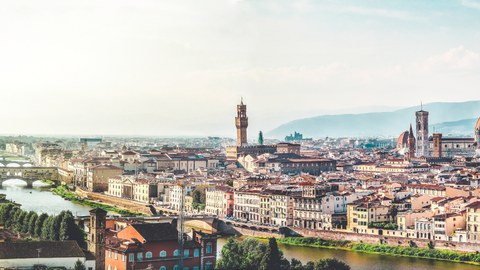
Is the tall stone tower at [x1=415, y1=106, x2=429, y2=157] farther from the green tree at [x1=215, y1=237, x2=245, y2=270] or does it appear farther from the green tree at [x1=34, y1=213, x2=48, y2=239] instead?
the green tree at [x1=215, y1=237, x2=245, y2=270]

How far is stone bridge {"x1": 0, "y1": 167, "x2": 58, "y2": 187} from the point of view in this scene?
5016cm

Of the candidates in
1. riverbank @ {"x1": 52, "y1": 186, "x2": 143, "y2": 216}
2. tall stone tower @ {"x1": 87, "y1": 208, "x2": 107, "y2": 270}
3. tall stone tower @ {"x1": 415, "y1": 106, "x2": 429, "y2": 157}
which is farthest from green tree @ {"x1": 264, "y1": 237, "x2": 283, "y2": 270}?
tall stone tower @ {"x1": 415, "y1": 106, "x2": 429, "y2": 157}

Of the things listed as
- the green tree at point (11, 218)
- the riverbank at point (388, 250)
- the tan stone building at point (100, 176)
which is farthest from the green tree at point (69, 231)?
the tan stone building at point (100, 176)

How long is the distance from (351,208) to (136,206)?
1261 cm

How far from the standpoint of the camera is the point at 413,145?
60.8 meters

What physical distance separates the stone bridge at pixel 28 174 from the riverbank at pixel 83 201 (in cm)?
353

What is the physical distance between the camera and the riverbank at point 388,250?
22594 mm

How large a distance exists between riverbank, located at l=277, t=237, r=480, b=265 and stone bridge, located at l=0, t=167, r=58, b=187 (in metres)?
27.6

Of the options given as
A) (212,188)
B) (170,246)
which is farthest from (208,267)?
(212,188)

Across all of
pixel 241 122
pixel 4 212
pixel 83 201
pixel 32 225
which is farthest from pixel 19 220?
pixel 241 122

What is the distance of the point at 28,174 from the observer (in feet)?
173

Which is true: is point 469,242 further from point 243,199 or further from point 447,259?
point 243,199

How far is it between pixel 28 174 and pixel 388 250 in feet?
110

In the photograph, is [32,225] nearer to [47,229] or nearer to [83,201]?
[47,229]
